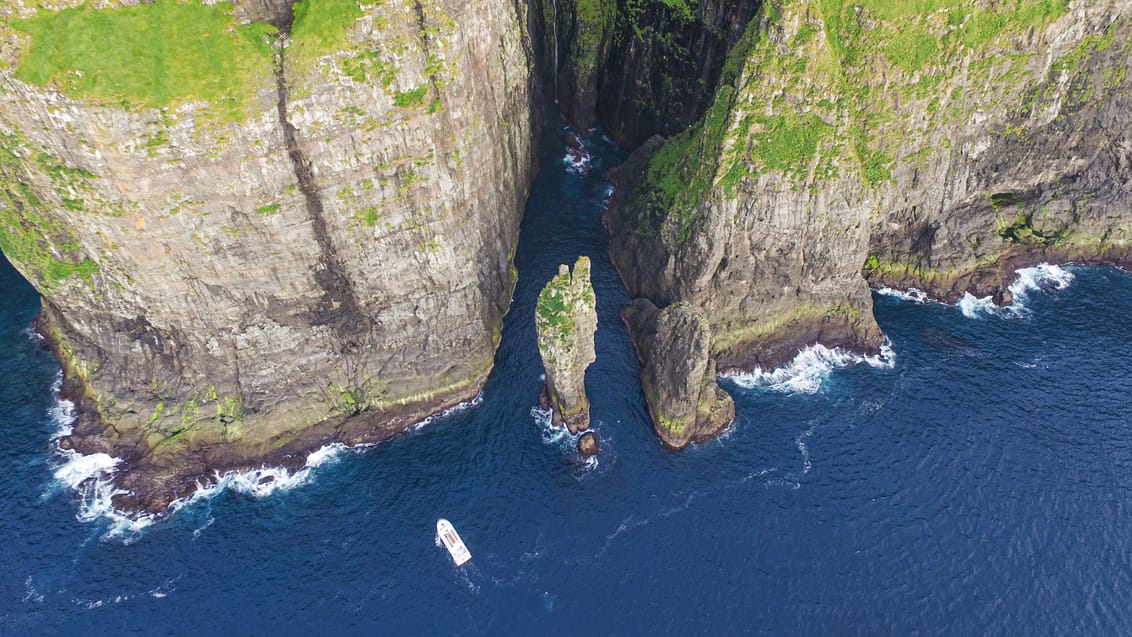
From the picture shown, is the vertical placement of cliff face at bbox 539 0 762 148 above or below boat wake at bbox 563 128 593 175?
above

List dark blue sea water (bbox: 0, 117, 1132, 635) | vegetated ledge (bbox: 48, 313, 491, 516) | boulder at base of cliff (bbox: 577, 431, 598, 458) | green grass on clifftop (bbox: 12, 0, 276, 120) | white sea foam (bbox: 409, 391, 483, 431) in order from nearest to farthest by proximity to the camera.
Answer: green grass on clifftop (bbox: 12, 0, 276, 120) → dark blue sea water (bbox: 0, 117, 1132, 635) → vegetated ledge (bbox: 48, 313, 491, 516) → boulder at base of cliff (bbox: 577, 431, 598, 458) → white sea foam (bbox: 409, 391, 483, 431)

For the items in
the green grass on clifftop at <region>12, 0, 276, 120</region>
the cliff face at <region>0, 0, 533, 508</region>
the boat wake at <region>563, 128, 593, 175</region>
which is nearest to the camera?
the green grass on clifftop at <region>12, 0, 276, 120</region>

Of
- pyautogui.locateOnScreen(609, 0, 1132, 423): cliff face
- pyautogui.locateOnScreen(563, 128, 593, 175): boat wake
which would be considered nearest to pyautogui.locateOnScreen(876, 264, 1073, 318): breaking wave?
pyautogui.locateOnScreen(609, 0, 1132, 423): cliff face

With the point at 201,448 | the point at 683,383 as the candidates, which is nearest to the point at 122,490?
the point at 201,448

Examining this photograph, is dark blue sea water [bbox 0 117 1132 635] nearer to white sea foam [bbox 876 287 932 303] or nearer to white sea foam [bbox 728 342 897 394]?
white sea foam [bbox 728 342 897 394]

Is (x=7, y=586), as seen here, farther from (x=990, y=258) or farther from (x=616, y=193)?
(x=990, y=258)

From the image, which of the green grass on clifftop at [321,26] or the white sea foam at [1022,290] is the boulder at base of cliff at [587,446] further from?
the white sea foam at [1022,290]

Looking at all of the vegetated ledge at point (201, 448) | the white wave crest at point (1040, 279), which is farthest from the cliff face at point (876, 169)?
the vegetated ledge at point (201, 448)
